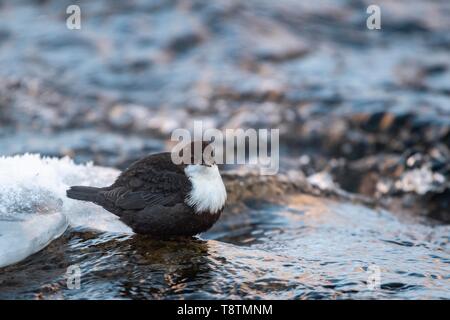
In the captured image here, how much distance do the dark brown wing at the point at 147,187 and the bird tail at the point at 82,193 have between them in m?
0.04

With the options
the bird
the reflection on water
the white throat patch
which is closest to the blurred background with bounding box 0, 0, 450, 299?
the reflection on water

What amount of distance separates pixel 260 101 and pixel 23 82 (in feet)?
12.1

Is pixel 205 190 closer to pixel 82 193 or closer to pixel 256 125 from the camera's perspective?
pixel 82 193

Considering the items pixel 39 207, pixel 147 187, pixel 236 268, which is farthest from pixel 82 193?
pixel 236 268

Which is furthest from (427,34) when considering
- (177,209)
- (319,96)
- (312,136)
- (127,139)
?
(177,209)

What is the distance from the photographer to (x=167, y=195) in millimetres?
4836

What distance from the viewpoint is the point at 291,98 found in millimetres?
10258

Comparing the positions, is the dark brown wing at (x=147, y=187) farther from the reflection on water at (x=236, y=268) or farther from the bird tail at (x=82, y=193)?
the reflection on water at (x=236, y=268)

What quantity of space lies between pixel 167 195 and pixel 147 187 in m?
0.18

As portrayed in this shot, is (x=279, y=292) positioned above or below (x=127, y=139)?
below

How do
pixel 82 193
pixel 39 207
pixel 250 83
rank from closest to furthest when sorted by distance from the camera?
pixel 39 207, pixel 82 193, pixel 250 83

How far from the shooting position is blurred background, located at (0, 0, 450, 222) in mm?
8742

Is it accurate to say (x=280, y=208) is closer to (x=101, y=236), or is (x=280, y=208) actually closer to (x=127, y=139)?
(x=101, y=236)

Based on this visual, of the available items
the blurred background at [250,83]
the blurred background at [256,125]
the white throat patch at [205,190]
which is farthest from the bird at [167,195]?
the blurred background at [250,83]
